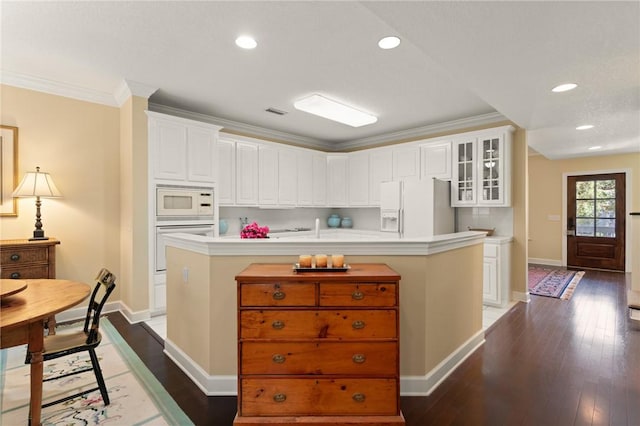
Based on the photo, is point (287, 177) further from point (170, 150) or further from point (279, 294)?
point (279, 294)

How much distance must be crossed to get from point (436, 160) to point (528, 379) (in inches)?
134

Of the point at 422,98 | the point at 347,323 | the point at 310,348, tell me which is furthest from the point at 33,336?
the point at 422,98

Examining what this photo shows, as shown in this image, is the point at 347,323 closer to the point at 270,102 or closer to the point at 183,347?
the point at 183,347

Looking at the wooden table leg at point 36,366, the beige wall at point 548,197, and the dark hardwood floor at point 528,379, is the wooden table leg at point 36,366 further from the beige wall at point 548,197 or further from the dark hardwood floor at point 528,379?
the beige wall at point 548,197

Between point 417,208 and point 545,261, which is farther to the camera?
point 545,261

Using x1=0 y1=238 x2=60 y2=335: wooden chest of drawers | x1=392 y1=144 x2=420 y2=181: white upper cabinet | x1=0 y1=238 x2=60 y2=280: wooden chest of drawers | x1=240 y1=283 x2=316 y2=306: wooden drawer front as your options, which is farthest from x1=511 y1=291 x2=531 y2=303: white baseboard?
x1=0 y1=238 x2=60 y2=280: wooden chest of drawers

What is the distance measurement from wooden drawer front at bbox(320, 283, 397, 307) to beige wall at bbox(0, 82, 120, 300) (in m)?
3.42

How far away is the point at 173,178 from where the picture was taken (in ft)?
13.0

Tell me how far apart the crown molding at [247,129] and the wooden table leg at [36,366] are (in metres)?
3.30

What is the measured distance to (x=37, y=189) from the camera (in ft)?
10.9

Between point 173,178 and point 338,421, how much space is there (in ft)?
10.7

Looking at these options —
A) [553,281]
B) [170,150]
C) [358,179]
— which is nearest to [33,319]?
[170,150]

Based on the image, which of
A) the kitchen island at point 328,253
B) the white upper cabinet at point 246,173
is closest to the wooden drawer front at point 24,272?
the kitchen island at point 328,253

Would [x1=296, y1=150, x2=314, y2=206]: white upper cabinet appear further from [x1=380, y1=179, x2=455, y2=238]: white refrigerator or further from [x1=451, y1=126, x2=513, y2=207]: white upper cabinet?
[x1=451, y1=126, x2=513, y2=207]: white upper cabinet
